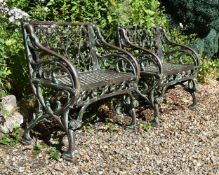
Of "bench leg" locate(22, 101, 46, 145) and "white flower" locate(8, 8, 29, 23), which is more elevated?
"white flower" locate(8, 8, 29, 23)

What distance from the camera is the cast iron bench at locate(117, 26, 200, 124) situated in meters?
5.44

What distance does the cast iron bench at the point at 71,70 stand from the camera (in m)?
4.30

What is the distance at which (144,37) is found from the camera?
6.14 metres

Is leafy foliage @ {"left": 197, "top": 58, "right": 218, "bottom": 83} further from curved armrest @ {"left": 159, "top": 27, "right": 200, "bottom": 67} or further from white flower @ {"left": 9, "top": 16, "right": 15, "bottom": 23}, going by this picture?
white flower @ {"left": 9, "top": 16, "right": 15, "bottom": 23}

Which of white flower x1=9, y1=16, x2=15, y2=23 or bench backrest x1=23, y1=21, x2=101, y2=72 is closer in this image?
bench backrest x1=23, y1=21, x2=101, y2=72

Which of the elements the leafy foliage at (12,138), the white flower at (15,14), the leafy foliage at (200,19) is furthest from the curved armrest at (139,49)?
the leafy foliage at (200,19)

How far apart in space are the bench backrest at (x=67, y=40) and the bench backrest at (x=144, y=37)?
0.45 m

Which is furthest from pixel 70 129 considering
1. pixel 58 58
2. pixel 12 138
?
pixel 12 138

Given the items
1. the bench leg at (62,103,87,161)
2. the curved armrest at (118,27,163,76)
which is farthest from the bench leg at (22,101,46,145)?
the curved armrest at (118,27,163,76)

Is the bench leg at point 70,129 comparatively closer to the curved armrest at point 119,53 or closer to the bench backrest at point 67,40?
the bench backrest at point 67,40

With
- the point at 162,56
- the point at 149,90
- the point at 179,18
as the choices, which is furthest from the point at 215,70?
the point at 149,90

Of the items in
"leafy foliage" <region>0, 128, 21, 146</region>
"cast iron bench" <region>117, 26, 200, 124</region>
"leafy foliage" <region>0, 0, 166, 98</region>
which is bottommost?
"leafy foliage" <region>0, 128, 21, 146</region>

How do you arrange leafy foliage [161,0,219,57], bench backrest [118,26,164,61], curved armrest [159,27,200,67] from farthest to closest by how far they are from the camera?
1. leafy foliage [161,0,219,57]
2. curved armrest [159,27,200,67]
3. bench backrest [118,26,164,61]

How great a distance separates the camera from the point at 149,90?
5.46m
